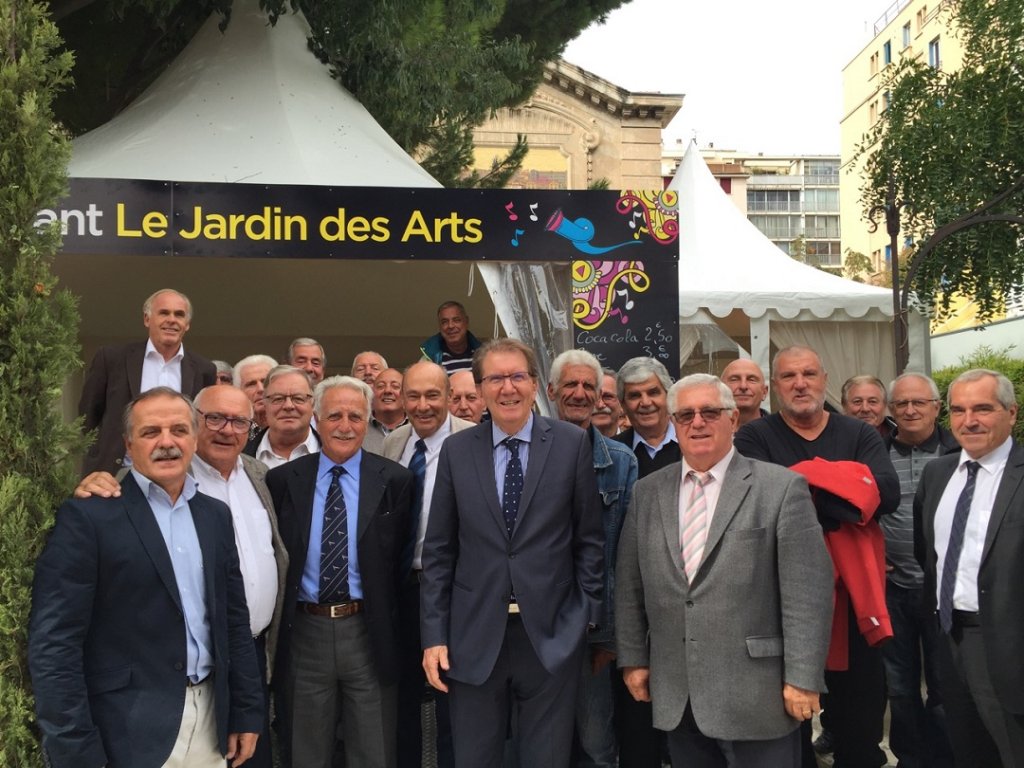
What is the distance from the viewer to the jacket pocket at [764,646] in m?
3.06

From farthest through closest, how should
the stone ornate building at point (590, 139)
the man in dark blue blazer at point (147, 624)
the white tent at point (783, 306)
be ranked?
the stone ornate building at point (590, 139) → the white tent at point (783, 306) → the man in dark blue blazer at point (147, 624)

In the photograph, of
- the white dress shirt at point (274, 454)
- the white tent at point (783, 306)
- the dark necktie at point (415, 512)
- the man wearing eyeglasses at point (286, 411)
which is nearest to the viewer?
the dark necktie at point (415, 512)

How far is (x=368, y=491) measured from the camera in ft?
12.1

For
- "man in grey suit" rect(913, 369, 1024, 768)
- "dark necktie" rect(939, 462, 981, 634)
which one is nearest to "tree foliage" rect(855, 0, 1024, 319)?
"man in grey suit" rect(913, 369, 1024, 768)

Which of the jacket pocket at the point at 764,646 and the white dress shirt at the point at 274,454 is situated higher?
the white dress shirt at the point at 274,454

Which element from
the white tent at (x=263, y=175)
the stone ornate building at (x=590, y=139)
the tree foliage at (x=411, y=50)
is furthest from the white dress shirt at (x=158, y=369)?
the stone ornate building at (x=590, y=139)

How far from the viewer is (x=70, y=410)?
716 cm

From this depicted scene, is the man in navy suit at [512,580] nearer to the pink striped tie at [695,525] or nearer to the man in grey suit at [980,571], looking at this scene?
the pink striped tie at [695,525]

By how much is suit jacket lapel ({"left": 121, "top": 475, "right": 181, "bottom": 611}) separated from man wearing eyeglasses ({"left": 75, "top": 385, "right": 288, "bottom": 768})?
65cm

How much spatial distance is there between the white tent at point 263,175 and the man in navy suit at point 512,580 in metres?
3.56

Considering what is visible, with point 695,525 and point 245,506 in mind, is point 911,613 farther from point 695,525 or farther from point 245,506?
point 245,506

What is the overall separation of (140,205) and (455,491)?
3.89 meters

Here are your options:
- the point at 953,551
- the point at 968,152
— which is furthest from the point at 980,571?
the point at 968,152

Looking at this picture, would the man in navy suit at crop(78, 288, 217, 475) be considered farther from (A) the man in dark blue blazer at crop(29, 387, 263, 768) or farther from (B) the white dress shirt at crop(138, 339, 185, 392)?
(A) the man in dark blue blazer at crop(29, 387, 263, 768)
